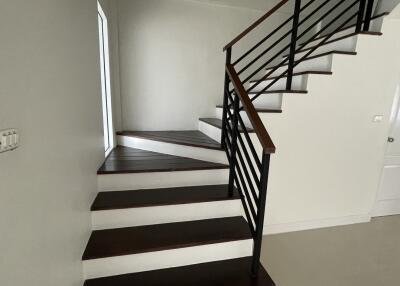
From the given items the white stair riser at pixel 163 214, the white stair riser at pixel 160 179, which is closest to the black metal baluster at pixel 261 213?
the white stair riser at pixel 163 214

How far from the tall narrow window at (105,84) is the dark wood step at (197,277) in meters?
1.41

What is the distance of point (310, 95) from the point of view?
96.7 inches

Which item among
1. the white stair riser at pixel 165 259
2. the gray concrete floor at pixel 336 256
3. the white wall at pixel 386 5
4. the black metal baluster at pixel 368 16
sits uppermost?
the white wall at pixel 386 5

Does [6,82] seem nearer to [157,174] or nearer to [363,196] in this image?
[157,174]

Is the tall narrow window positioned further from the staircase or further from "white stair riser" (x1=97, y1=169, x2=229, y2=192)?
"white stair riser" (x1=97, y1=169, x2=229, y2=192)

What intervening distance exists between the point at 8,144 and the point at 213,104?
314 centimetres

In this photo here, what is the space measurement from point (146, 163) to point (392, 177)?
3375mm

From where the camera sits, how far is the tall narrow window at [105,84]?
2.61m

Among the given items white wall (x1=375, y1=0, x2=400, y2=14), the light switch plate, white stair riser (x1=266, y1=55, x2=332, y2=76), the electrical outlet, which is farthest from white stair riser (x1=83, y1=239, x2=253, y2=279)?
white wall (x1=375, y1=0, x2=400, y2=14)

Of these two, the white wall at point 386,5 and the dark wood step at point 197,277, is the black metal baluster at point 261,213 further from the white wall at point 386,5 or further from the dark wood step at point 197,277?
the white wall at point 386,5

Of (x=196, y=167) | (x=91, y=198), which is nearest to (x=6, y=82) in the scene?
(x=91, y=198)

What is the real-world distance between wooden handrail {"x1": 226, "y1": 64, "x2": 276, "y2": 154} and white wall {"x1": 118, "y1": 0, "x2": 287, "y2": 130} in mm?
1507

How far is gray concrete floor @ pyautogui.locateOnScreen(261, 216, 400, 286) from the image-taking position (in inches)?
80.0

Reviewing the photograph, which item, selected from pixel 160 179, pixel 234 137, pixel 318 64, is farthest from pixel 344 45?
pixel 160 179
